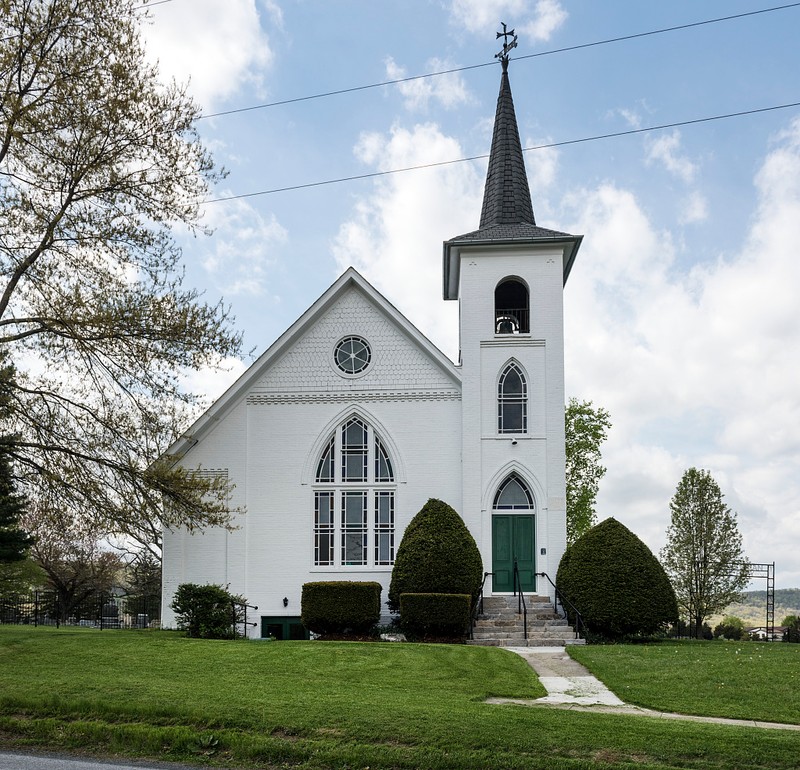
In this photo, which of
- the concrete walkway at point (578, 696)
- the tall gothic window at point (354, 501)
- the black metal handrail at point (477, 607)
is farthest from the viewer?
the tall gothic window at point (354, 501)

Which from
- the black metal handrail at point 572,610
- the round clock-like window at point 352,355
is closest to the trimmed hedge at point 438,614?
the black metal handrail at point 572,610

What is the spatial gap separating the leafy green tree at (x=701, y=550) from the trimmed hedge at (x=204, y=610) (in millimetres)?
19718

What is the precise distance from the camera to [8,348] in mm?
15812

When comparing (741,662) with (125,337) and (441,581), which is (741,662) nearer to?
(441,581)

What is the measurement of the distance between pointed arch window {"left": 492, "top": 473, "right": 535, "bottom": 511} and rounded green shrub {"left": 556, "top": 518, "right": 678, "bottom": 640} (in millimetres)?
2054

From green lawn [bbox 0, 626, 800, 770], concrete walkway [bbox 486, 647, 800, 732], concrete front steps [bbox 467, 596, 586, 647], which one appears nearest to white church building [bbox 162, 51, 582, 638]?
concrete front steps [bbox 467, 596, 586, 647]

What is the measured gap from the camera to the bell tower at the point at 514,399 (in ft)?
67.9

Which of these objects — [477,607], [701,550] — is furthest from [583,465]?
[477,607]

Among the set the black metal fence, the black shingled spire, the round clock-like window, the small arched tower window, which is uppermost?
the black shingled spire

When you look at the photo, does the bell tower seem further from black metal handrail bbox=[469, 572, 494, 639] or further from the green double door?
black metal handrail bbox=[469, 572, 494, 639]

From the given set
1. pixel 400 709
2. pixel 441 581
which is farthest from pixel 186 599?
pixel 400 709

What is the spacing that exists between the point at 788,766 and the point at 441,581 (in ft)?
36.8

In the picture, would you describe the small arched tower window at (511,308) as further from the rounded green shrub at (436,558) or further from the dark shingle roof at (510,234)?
the rounded green shrub at (436,558)

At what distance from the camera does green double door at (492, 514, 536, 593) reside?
2062 centimetres
